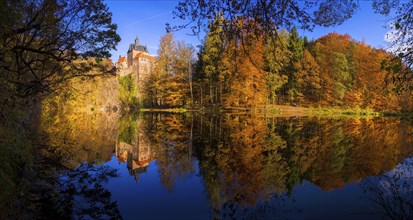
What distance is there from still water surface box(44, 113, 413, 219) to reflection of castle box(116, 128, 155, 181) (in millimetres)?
53

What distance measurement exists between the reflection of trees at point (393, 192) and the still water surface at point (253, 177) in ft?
0.07

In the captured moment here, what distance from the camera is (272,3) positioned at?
464 cm

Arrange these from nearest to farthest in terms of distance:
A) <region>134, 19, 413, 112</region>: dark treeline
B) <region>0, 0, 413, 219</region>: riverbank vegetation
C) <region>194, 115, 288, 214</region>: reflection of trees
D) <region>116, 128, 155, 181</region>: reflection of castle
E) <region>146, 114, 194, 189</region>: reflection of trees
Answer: <region>0, 0, 413, 219</region>: riverbank vegetation
<region>194, 115, 288, 214</region>: reflection of trees
<region>146, 114, 194, 189</region>: reflection of trees
<region>116, 128, 155, 181</region>: reflection of castle
<region>134, 19, 413, 112</region>: dark treeline

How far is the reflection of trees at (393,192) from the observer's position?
6026 millimetres

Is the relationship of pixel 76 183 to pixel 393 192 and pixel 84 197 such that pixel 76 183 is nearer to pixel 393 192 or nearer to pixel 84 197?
pixel 84 197

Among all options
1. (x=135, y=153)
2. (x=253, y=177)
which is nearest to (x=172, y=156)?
(x=135, y=153)

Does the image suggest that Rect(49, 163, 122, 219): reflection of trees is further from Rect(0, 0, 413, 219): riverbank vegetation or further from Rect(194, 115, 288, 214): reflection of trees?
Rect(194, 115, 288, 214): reflection of trees

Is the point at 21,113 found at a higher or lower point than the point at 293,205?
higher

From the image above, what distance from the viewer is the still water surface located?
6.48 meters

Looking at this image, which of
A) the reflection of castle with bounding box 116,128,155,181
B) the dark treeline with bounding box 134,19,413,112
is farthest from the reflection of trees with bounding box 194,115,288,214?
the dark treeline with bounding box 134,19,413,112

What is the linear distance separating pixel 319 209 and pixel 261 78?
110ft

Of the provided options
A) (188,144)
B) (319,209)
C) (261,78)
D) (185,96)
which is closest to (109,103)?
(185,96)

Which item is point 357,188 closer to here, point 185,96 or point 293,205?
point 293,205

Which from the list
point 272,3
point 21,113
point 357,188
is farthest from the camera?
point 357,188
